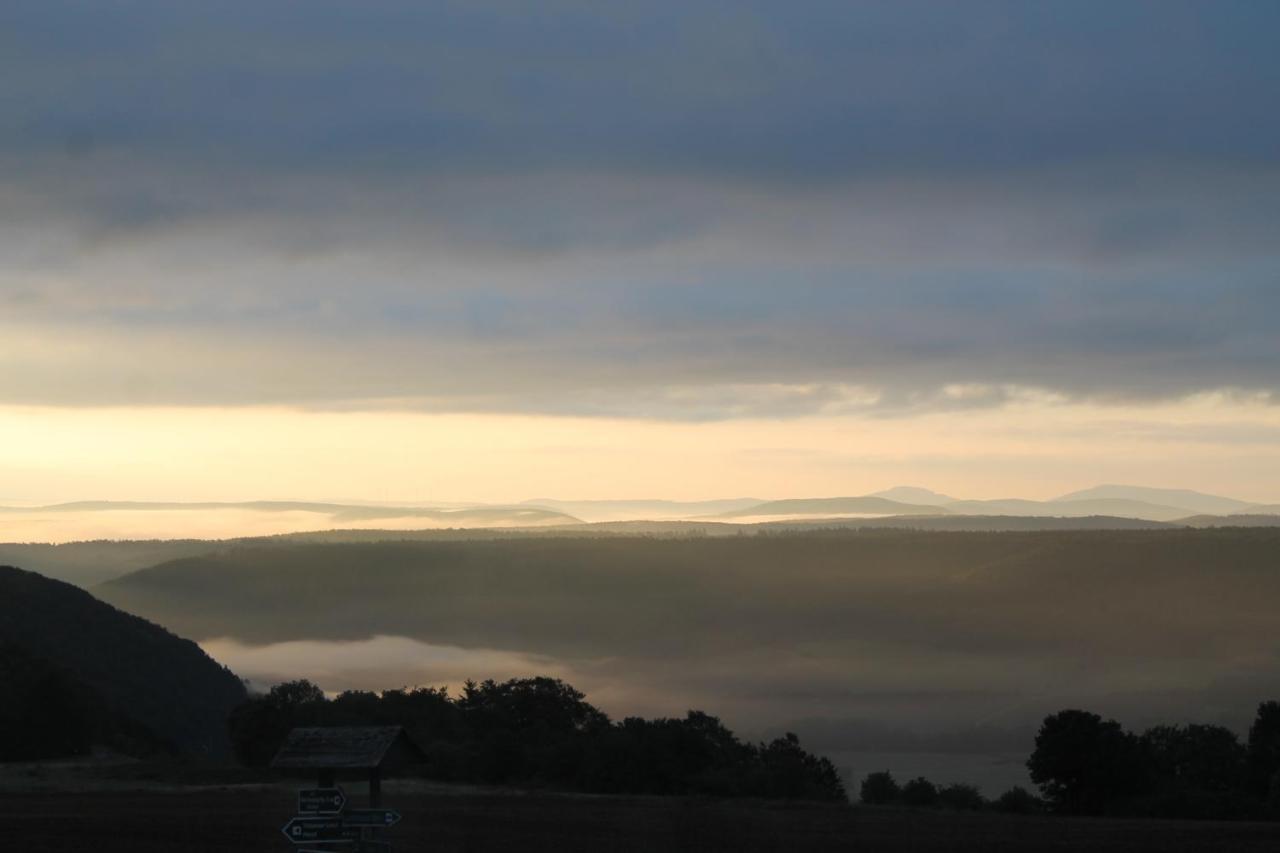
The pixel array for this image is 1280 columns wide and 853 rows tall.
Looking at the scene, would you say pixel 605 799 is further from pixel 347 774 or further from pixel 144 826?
pixel 347 774

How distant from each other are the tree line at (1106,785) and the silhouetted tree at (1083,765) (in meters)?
0.04

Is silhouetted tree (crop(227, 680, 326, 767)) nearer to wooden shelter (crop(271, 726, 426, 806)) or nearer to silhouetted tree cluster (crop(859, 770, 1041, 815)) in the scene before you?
silhouetted tree cluster (crop(859, 770, 1041, 815))

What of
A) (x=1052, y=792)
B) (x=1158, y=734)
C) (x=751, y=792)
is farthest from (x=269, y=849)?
(x=1158, y=734)

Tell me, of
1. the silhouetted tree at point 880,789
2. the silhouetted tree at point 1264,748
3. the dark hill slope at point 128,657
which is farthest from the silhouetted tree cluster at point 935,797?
the dark hill slope at point 128,657

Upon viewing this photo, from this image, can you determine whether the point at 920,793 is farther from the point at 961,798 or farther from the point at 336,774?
the point at 336,774

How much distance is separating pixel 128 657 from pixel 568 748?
10425 cm

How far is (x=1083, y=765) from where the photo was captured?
7281 centimetres

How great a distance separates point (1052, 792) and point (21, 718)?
198 ft

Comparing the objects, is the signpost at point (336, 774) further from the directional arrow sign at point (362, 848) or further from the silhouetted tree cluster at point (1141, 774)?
the silhouetted tree cluster at point (1141, 774)

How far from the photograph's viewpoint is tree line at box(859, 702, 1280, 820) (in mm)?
63938

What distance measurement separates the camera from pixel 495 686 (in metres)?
119

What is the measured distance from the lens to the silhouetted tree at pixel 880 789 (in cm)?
7338

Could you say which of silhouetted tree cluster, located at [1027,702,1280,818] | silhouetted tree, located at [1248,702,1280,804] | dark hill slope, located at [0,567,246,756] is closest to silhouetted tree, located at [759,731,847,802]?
silhouetted tree cluster, located at [1027,702,1280,818]

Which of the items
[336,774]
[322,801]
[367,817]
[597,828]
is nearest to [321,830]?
[322,801]
